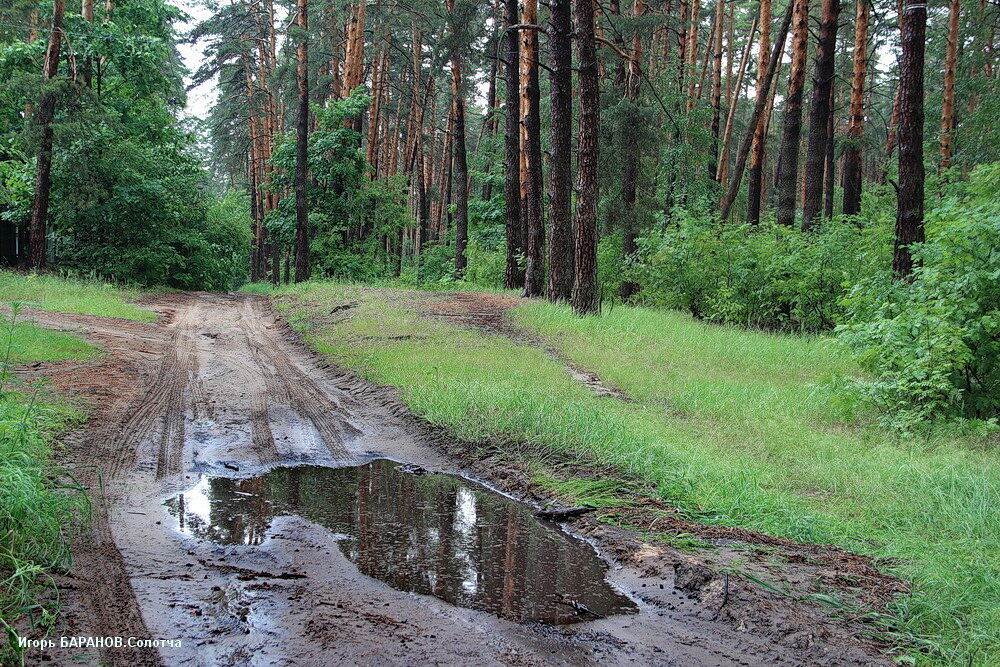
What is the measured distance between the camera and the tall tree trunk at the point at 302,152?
2345 cm

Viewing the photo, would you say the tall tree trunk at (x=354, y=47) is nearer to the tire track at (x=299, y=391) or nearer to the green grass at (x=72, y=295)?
the green grass at (x=72, y=295)

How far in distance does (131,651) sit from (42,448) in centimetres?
280

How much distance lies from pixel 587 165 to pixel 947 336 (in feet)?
26.0

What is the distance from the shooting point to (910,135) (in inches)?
379

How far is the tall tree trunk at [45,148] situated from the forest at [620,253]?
0.08 metres

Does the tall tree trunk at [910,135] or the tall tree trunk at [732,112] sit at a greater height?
the tall tree trunk at [732,112]

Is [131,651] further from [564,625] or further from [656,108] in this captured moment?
[656,108]

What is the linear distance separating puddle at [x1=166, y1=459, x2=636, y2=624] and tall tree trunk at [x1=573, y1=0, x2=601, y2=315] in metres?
8.65

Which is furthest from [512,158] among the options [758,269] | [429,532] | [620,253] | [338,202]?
[429,532]

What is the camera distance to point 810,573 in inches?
155

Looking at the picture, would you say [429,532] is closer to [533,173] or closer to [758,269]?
[758,269]

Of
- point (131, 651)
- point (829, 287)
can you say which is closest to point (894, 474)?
point (131, 651)

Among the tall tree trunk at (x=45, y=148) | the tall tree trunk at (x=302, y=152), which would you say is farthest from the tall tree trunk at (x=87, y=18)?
the tall tree trunk at (x=302, y=152)

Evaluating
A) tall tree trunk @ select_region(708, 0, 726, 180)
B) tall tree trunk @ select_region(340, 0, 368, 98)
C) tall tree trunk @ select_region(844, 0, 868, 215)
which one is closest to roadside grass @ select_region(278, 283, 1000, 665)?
tall tree trunk @ select_region(844, 0, 868, 215)
